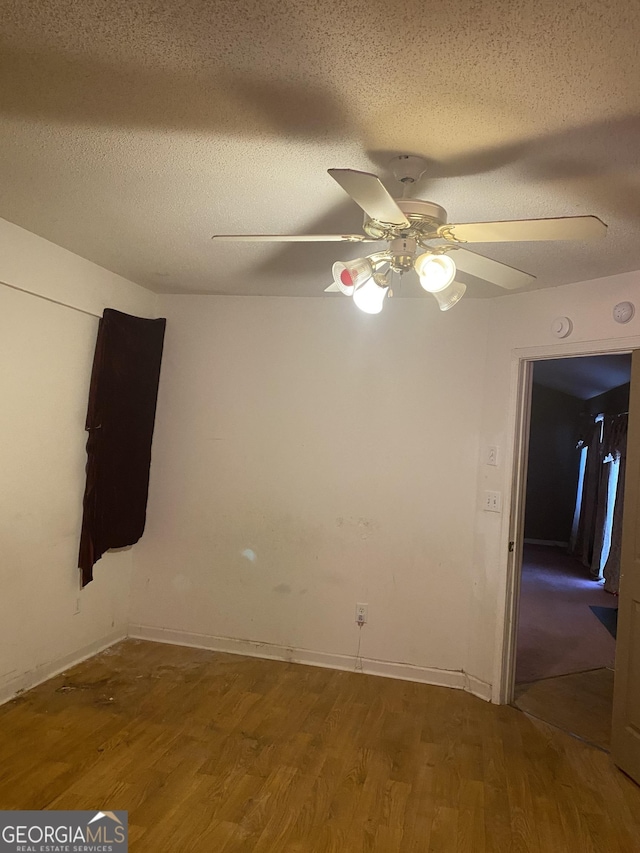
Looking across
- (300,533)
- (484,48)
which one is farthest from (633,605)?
(484,48)

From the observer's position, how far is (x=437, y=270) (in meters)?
1.99

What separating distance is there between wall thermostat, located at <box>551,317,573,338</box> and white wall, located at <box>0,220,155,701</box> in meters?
2.65

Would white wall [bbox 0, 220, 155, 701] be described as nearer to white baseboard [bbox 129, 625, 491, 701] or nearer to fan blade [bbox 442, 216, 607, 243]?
white baseboard [bbox 129, 625, 491, 701]

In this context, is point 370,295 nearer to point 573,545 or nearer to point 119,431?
point 119,431

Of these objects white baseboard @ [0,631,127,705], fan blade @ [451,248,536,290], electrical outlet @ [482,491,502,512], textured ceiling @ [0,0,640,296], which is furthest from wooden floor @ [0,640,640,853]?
textured ceiling @ [0,0,640,296]

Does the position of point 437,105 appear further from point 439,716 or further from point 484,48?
point 439,716

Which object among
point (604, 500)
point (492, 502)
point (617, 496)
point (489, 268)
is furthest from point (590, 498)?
point (489, 268)

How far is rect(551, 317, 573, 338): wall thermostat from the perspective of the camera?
3303 mm

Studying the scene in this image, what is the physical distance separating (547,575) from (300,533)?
4.70 metres

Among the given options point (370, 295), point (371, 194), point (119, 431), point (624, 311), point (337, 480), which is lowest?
point (337, 480)

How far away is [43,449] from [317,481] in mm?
1670

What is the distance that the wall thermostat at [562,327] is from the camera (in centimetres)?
330

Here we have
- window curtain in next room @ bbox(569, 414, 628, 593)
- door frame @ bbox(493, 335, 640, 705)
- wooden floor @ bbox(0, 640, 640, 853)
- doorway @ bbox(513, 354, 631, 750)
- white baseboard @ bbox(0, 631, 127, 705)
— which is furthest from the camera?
window curtain in next room @ bbox(569, 414, 628, 593)

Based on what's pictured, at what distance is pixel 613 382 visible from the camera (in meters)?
7.53
